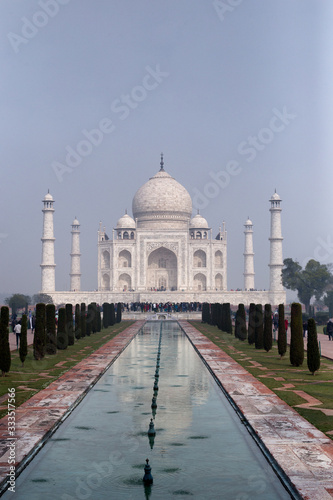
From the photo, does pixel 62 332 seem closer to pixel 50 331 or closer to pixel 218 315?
pixel 50 331

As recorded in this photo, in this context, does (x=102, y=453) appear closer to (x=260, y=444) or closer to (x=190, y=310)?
(x=260, y=444)

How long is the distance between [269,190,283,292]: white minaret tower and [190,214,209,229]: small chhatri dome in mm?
6880

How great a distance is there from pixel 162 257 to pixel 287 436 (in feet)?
154

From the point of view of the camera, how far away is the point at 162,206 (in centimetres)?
5400

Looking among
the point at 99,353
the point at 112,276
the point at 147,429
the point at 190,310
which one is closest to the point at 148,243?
the point at 112,276

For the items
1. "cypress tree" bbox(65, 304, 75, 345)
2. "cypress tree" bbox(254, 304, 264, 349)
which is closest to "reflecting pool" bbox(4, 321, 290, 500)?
"cypress tree" bbox(254, 304, 264, 349)

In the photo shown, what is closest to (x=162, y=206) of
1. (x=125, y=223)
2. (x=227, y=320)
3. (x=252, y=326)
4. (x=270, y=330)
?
(x=125, y=223)

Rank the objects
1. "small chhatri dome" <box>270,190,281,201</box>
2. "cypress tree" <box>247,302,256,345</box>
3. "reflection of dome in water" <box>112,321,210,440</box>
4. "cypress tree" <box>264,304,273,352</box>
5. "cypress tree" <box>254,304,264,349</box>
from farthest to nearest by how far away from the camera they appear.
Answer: "small chhatri dome" <box>270,190,281,201</box>, "cypress tree" <box>247,302,256,345</box>, "cypress tree" <box>254,304,264,349</box>, "cypress tree" <box>264,304,273,352</box>, "reflection of dome in water" <box>112,321,210,440</box>

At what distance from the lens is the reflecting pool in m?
5.15

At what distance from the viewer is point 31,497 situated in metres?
5.00

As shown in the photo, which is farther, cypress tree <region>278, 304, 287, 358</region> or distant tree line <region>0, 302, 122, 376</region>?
cypress tree <region>278, 304, 287, 358</region>

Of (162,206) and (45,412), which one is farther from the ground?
(162,206)

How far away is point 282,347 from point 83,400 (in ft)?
21.3

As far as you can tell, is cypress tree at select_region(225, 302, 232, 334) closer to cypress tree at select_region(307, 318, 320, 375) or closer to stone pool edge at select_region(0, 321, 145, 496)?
stone pool edge at select_region(0, 321, 145, 496)
